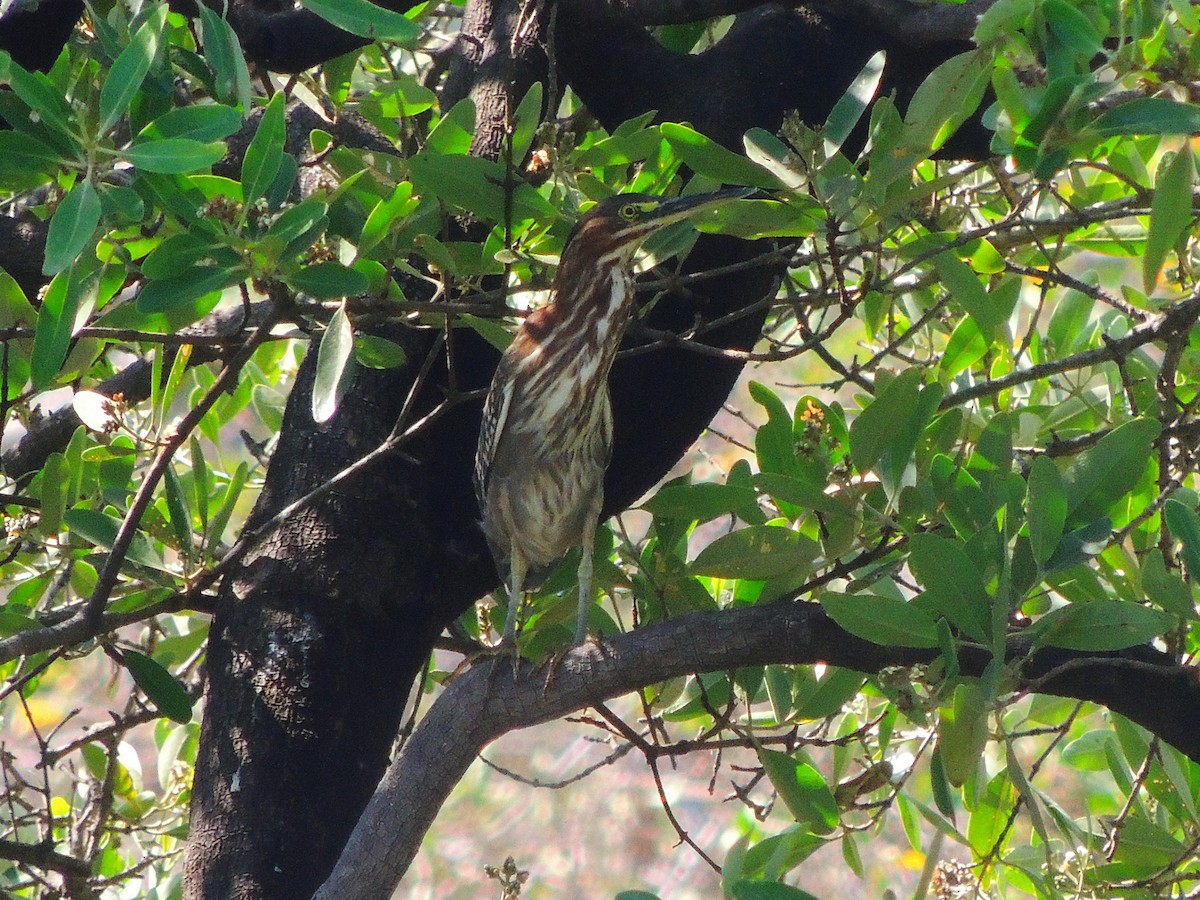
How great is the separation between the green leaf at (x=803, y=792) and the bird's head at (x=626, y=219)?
1.03 meters

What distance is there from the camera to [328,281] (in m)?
2.08

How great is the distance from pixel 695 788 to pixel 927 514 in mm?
7156

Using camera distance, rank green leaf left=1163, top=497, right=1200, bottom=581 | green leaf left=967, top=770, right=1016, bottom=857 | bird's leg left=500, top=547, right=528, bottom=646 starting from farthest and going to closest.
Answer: bird's leg left=500, top=547, right=528, bottom=646 → green leaf left=967, top=770, right=1016, bottom=857 → green leaf left=1163, top=497, right=1200, bottom=581

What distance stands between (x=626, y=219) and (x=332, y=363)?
95 cm

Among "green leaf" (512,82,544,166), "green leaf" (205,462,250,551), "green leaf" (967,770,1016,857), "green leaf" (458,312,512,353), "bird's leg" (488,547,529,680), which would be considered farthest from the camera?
"bird's leg" (488,547,529,680)

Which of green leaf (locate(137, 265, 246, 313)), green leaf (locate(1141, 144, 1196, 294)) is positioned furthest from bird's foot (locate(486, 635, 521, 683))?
green leaf (locate(1141, 144, 1196, 294))

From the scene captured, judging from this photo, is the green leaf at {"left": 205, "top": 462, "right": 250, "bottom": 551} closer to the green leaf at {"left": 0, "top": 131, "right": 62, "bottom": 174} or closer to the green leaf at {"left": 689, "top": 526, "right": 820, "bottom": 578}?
the green leaf at {"left": 0, "top": 131, "right": 62, "bottom": 174}


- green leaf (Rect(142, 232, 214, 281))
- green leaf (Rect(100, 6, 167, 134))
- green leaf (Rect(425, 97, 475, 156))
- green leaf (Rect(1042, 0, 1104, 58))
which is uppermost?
green leaf (Rect(425, 97, 475, 156))

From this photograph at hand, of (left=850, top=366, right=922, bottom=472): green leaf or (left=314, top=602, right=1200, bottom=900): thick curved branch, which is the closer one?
(left=314, top=602, right=1200, bottom=900): thick curved branch

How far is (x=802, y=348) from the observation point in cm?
225

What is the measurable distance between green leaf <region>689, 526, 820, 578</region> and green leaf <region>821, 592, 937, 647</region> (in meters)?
0.40

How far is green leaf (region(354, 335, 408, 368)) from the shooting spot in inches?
94.6

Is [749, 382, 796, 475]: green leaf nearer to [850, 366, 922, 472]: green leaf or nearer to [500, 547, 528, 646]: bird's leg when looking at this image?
[850, 366, 922, 472]: green leaf

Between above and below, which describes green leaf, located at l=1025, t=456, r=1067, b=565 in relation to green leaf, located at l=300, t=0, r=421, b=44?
below
